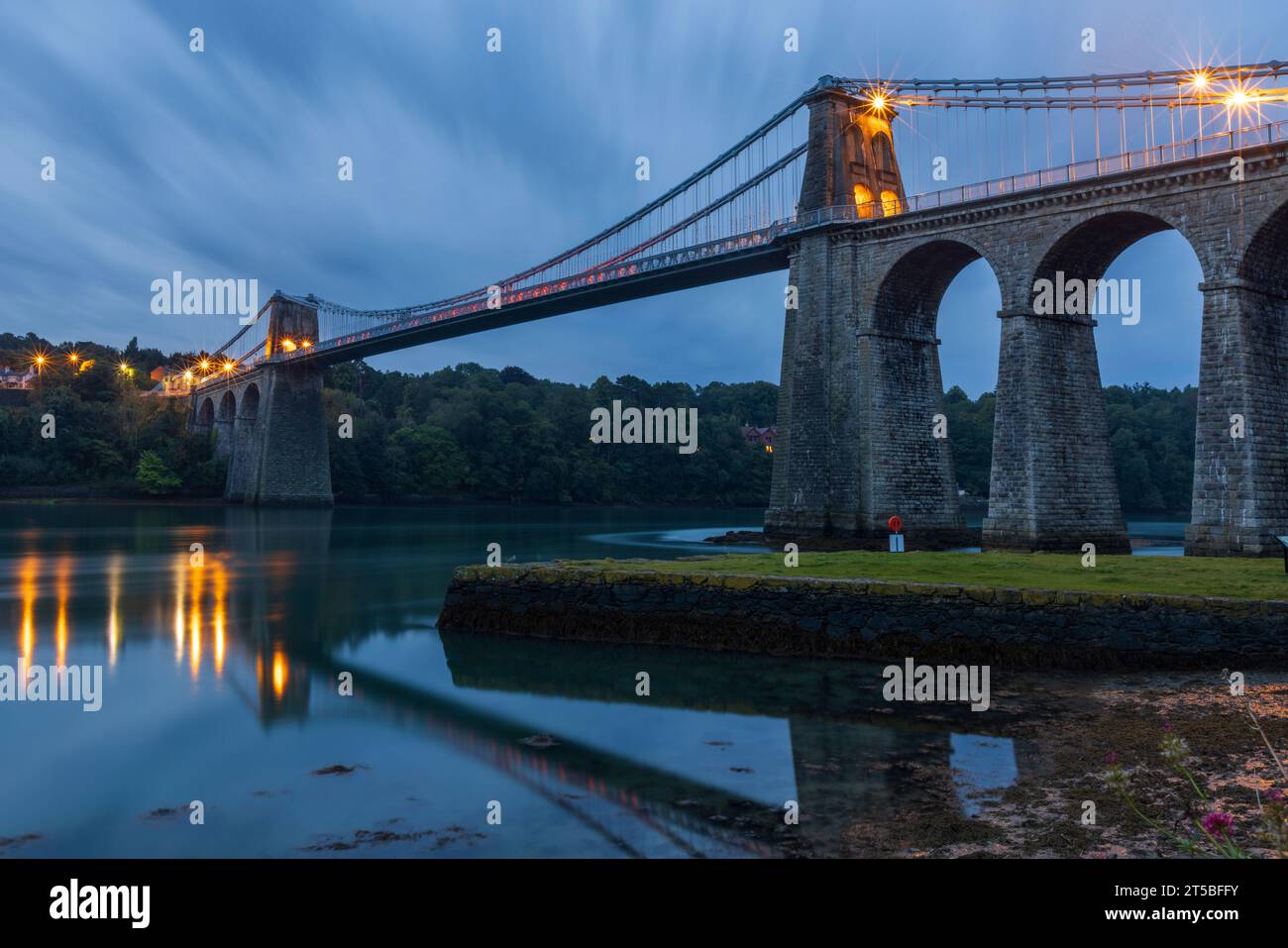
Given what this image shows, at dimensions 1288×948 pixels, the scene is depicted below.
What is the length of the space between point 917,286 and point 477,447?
218 feet

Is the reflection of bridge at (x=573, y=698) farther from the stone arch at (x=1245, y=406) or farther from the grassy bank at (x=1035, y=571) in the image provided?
the stone arch at (x=1245, y=406)

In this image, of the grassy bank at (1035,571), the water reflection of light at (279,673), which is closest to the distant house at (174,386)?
the water reflection of light at (279,673)

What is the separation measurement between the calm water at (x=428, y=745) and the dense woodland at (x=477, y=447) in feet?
223

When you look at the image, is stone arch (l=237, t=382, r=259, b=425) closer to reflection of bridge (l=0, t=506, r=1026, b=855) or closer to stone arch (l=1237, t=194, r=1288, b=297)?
reflection of bridge (l=0, t=506, r=1026, b=855)

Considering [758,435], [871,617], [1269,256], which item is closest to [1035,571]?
[871,617]

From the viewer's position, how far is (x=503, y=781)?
850 cm

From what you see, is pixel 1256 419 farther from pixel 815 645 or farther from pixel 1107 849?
pixel 1107 849

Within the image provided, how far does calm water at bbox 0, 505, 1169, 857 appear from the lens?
7176 mm

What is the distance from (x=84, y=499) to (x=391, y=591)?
218 ft

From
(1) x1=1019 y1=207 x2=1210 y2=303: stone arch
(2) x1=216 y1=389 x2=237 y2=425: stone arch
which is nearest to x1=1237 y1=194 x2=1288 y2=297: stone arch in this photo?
(1) x1=1019 y1=207 x2=1210 y2=303: stone arch

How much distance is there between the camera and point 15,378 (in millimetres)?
118312

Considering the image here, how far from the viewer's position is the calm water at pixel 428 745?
7176 mm

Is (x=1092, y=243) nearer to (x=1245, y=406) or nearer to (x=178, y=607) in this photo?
(x=1245, y=406)
